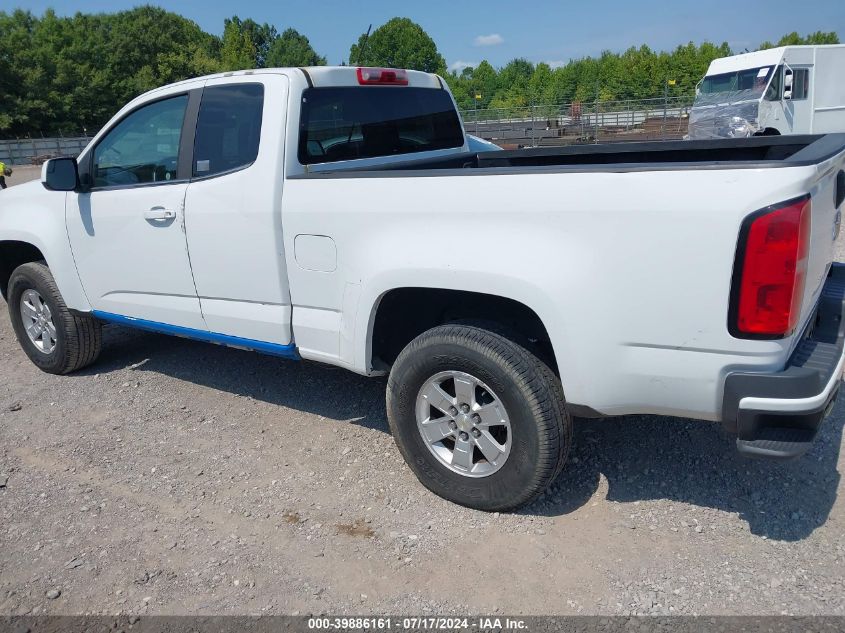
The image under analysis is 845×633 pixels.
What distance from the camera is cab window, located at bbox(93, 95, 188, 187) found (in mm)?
4004

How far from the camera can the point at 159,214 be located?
3922 millimetres

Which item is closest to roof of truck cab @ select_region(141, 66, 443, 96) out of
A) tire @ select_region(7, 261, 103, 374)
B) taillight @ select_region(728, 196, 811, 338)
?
tire @ select_region(7, 261, 103, 374)

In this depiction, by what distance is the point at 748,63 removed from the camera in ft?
50.6

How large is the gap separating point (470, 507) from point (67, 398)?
Answer: 3118mm

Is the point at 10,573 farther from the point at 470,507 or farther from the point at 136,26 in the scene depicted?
the point at 136,26

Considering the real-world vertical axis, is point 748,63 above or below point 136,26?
below

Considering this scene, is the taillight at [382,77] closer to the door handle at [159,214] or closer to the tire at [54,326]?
the door handle at [159,214]

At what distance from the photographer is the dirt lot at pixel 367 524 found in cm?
263

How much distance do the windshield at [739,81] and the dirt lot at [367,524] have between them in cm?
1315

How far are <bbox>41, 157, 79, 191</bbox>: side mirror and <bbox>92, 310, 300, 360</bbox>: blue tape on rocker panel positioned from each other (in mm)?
854

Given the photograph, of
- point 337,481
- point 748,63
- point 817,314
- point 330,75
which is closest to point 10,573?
point 337,481

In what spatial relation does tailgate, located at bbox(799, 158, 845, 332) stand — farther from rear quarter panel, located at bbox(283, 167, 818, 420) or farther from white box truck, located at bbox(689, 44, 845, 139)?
white box truck, located at bbox(689, 44, 845, 139)

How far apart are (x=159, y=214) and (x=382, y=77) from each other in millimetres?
1530

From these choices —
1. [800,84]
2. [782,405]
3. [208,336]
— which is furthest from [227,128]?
[800,84]
